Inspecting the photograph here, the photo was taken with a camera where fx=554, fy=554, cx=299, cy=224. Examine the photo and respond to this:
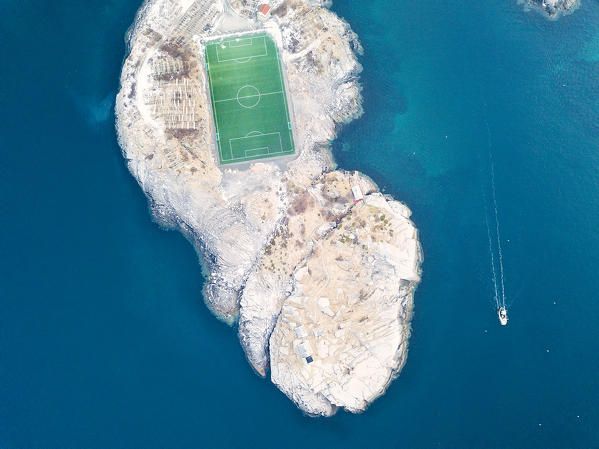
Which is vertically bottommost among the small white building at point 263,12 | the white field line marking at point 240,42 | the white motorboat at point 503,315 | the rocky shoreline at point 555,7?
the white motorboat at point 503,315

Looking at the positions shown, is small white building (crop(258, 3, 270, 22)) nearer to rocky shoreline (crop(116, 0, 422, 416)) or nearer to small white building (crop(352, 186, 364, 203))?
rocky shoreline (crop(116, 0, 422, 416))

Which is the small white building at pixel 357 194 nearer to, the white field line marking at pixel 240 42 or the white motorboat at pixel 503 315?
the white motorboat at pixel 503 315

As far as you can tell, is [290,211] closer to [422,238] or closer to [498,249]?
[422,238]

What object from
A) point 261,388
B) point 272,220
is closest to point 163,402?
point 261,388

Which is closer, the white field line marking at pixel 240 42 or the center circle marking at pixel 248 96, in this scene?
the center circle marking at pixel 248 96

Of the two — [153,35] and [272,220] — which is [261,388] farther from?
[153,35]

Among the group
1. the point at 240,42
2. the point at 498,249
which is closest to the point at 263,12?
the point at 240,42

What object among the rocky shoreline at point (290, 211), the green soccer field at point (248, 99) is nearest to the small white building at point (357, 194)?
the rocky shoreline at point (290, 211)
